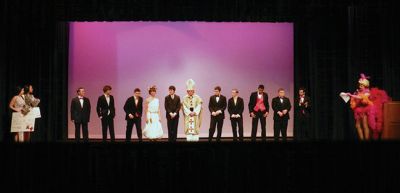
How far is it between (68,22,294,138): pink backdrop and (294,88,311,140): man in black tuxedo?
0.85 metres

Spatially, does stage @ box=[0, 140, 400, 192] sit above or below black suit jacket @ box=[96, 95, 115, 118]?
below

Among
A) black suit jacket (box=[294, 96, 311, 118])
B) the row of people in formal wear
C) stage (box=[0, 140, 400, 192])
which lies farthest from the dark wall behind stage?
stage (box=[0, 140, 400, 192])

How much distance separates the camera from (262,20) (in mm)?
9375

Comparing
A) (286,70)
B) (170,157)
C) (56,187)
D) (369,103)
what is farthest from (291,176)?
(286,70)

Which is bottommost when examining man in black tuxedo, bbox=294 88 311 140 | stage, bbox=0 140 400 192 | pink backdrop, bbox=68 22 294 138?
stage, bbox=0 140 400 192

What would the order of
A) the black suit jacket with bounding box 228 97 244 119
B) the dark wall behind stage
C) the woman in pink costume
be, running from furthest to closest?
1. the black suit jacket with bounding box 228 97 244 119
2. the dark wall behind stage
3. the woman in pink costume

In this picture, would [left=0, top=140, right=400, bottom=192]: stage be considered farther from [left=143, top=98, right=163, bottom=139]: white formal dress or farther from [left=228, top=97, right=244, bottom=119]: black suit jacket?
[left=228, top=97, right=244, bottom=119]: black suit jacket

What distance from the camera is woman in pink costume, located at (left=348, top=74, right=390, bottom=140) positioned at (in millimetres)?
8172

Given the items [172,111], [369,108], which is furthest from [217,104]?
[369,108]

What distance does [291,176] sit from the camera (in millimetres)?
2576

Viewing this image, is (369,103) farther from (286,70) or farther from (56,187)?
(56,187)

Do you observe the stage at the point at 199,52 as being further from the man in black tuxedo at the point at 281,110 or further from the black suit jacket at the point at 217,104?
the black suit jacket at the point at 217,104

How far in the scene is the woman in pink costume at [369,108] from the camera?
26.8ft

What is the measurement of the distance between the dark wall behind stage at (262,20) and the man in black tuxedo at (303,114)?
333 mm
